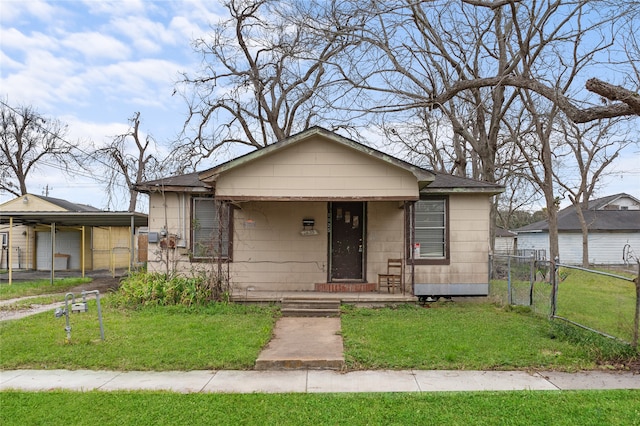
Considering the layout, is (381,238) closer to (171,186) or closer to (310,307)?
(310,307)

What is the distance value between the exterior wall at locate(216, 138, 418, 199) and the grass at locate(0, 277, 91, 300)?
7.58m

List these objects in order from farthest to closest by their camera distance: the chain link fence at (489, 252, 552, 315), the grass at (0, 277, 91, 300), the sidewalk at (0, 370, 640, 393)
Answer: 1. the grass at (0, 277, 91, 300)
2. the chain link fence at (489, 252, 552, 315)
3. the sidewalk at (0, 370, 640, 393)

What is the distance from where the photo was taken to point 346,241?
1047 cm

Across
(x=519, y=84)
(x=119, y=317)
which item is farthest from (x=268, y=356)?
(x=519, y=84)

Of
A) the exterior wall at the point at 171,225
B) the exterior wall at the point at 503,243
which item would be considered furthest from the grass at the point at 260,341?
the exterior wall at the point at 503,243

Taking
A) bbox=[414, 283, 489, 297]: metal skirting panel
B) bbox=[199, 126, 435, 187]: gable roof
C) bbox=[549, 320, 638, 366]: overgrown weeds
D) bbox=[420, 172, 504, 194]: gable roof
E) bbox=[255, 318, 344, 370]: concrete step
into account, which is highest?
bbox=[199, 126, 435, 187]: gable roof

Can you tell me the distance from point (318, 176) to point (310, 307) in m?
2.71

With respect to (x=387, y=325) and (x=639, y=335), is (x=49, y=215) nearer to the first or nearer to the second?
(x=387, y=325)

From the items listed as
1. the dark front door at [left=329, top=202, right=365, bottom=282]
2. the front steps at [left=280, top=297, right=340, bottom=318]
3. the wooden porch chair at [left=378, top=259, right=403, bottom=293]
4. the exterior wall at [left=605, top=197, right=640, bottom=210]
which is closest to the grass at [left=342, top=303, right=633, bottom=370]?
the front steps at [left=280, top=297, right=340, bottom=318]

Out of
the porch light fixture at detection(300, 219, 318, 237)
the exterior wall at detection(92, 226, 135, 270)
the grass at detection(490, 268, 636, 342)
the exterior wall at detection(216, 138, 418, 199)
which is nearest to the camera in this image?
the grass at detection(490, 268, 636, 342)

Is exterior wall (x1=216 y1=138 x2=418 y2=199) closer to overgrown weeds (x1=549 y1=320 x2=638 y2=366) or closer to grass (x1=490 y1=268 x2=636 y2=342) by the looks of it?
grass (x1=490 y1=268 x2=636 y2=342)

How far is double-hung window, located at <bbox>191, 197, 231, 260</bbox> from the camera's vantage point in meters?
10.2

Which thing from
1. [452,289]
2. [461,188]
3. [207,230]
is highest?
[461,188]

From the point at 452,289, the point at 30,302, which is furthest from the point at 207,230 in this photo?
the point at 452,289
